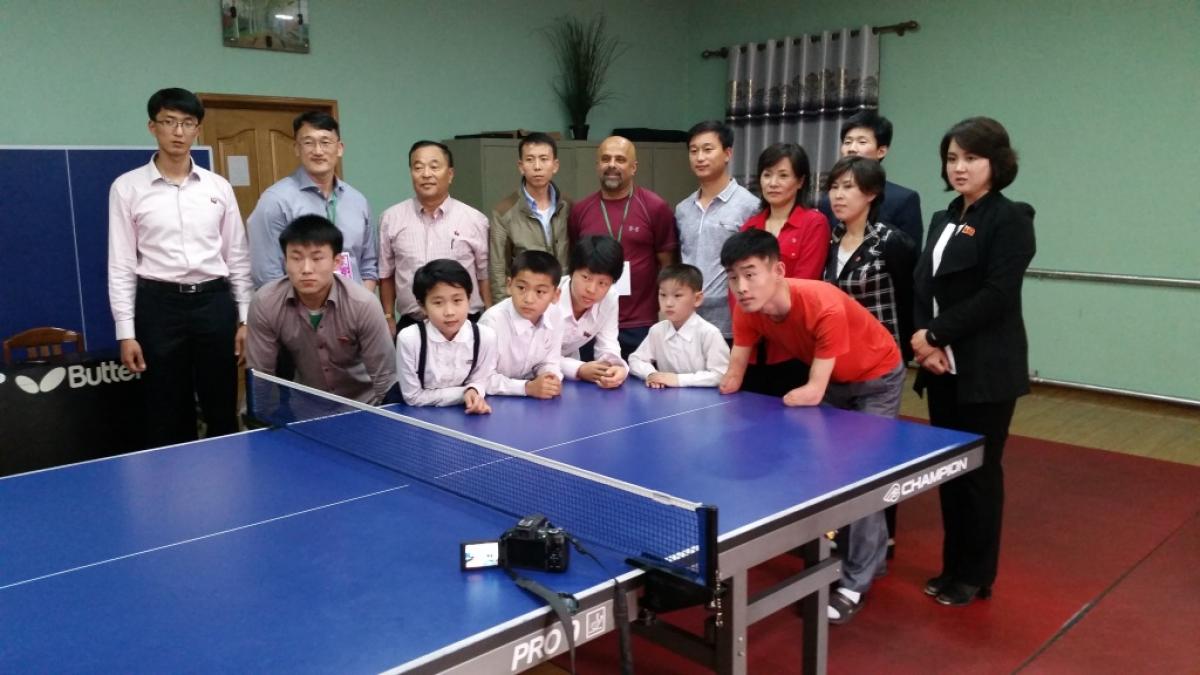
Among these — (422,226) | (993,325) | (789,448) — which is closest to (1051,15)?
(993,325)

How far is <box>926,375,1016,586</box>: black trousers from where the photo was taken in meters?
2.96

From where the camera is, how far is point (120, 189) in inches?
141

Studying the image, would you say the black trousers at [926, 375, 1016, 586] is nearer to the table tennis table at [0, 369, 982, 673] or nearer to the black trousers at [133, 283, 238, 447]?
the table tennis table at [0, 369, 982, 673]

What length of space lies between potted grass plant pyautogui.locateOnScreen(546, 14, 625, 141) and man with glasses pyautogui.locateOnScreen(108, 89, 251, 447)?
4.49 metres

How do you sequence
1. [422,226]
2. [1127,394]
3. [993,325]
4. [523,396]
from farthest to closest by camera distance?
[1127,394] < [422,226] < [523,396] < [993,325]

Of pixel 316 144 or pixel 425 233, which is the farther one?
pixel 425 233

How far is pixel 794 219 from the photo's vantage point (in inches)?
142

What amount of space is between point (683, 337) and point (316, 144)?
5.85 ft

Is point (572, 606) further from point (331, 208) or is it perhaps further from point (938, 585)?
point (331, 208)

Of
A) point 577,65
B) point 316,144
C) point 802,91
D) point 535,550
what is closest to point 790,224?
point 316,144

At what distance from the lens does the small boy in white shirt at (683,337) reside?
347cm

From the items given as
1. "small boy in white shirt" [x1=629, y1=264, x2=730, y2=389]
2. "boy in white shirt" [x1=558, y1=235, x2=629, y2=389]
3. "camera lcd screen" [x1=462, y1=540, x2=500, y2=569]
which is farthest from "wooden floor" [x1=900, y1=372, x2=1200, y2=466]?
"camera lcd screen" [x1=462, y1=540, x2=500, y2=569]

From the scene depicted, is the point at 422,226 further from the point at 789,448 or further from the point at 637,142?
the point at 637,142

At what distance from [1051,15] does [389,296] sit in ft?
17.4
